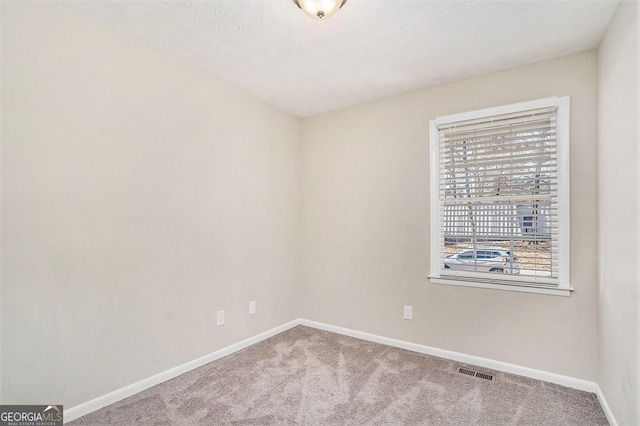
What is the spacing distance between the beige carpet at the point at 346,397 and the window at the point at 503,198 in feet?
2.41

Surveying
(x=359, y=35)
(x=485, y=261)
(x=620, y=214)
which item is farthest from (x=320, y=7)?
(x=485, y=261)

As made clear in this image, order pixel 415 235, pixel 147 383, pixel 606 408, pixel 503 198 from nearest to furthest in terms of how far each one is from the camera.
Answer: pixel 606 408 → pixel 147 383 → pixel 503 198 → pixel 415 235

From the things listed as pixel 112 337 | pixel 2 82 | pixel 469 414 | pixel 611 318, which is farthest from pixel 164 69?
pixel 611 318

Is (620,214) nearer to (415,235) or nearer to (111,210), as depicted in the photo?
(415,235)

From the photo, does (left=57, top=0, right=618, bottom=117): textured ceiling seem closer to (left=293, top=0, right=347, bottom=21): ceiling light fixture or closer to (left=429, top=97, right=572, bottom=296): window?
(left=293, top=0, right=347, bottom=21): ceiling light fixture

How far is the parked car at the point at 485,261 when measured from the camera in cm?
263

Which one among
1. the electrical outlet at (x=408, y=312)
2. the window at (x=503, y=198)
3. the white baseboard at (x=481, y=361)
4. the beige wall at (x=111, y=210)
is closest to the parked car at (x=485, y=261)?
the window at (x=503, y=198)

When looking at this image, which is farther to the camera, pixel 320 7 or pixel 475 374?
pixel 475 374

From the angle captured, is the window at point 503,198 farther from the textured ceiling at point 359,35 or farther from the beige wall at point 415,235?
the textured ceiling at point 359,35

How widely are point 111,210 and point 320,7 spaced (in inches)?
71.3

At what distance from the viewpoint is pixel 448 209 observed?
9.57 feet

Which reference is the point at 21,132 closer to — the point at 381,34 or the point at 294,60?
the point at 294,60

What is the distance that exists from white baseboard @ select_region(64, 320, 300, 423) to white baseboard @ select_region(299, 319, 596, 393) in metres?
1.01

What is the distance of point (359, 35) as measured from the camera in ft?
6.98
